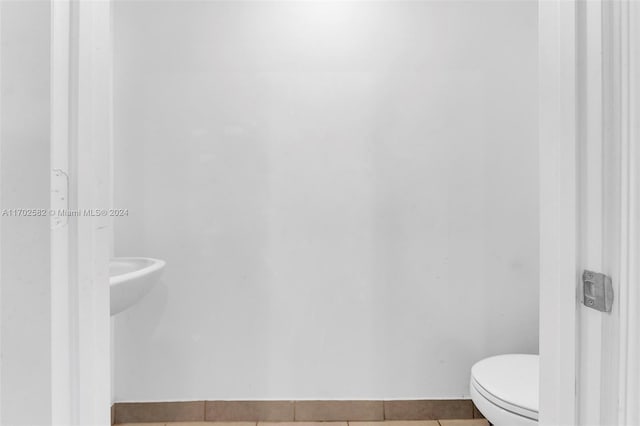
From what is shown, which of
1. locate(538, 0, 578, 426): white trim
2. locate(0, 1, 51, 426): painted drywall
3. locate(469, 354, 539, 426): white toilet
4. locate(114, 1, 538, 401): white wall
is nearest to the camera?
locate(0, 1, 51, 426): painted drywall

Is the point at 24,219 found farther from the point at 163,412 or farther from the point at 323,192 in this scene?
the point at 163,412

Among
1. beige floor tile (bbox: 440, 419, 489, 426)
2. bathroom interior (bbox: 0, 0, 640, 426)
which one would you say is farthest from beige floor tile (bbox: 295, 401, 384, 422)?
beige floor tile (bbox: 440, 419, 489, 426)

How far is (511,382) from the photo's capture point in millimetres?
1426

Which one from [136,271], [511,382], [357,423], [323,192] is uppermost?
[323,192]

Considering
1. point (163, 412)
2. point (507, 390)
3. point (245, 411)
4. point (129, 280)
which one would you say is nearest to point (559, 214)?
point (507, 390)

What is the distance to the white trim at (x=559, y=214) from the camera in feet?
1.94

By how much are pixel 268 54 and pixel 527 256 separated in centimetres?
142

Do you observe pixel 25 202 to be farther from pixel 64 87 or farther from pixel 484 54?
pixel 484 54

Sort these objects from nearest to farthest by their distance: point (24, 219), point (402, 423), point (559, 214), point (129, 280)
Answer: point (24, 219)
point (559, 214)
point (129, 280)
point (402, 423)

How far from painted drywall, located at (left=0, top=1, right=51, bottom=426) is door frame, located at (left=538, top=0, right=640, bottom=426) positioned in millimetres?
661

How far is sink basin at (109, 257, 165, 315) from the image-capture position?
128cm

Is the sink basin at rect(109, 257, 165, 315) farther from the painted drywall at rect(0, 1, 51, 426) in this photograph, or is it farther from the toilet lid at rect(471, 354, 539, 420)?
the toilet lid at rect(471, 354, 539, 420)

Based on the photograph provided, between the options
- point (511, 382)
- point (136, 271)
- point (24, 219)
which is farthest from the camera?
point (136, 271)

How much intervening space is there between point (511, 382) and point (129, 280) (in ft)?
4.20
